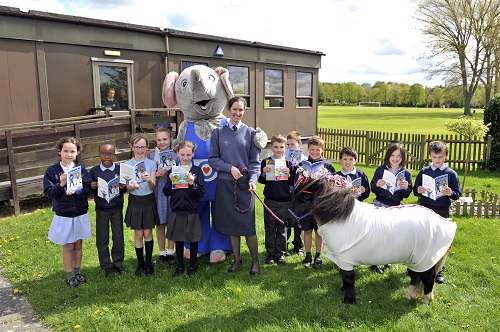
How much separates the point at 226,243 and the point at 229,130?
1.63 metres

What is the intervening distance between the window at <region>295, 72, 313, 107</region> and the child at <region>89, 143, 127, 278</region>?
11.3 meters

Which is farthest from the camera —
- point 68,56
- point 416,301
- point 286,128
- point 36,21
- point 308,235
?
point 286,128

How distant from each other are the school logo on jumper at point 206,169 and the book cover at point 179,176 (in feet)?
1.86

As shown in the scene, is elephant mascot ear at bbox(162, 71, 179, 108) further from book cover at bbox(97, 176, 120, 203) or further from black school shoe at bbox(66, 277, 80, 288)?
black school shoe at bbox(66, 277, 80, 288)

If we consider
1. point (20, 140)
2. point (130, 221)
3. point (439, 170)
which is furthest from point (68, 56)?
point (439, 170)

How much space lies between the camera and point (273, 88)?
46.1 ft

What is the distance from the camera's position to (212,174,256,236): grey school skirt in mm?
4641

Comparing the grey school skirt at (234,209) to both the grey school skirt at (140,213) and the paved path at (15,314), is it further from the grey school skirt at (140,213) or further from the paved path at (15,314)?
the paved path at (15,314)

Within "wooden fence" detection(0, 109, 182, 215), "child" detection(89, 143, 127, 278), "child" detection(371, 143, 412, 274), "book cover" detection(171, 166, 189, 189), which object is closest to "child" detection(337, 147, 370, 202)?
"child" detection(371, 143, 412, 274)

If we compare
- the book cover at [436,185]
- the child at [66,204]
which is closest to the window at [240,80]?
the child at [66,204]

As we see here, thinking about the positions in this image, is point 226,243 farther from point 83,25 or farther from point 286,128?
point 286,128

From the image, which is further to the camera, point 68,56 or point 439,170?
point 68,56

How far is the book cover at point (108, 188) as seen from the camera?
14.2 feet

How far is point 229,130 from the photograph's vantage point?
4633 millimetres
